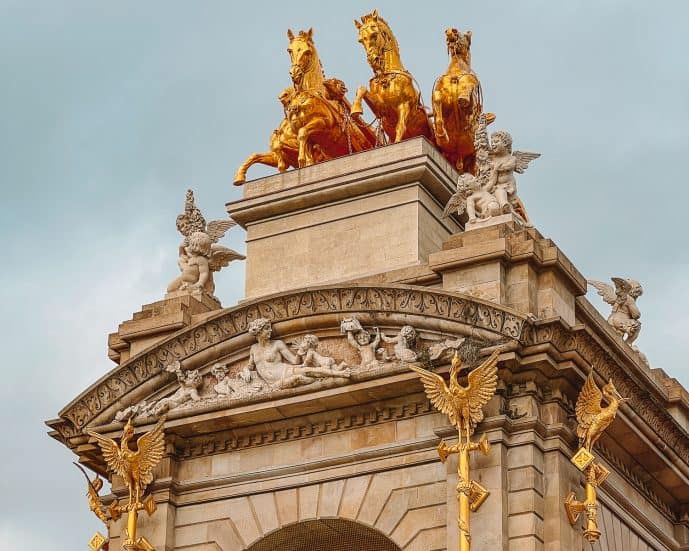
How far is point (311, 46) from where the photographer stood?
118 feet

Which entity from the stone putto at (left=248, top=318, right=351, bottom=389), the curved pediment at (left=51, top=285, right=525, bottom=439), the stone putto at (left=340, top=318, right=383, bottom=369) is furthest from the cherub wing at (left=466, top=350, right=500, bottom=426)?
the stone putto at (left=248, top=318, right=351, bottom=389)

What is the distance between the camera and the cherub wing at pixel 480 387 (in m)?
28.6

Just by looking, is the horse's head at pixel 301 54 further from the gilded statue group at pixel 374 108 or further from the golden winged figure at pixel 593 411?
the golden winged figure at pixel 593 411

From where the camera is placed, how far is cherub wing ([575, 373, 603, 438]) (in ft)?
95.8

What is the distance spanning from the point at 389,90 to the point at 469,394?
8.02 metres

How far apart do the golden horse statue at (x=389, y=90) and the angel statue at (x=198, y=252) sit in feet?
10.7

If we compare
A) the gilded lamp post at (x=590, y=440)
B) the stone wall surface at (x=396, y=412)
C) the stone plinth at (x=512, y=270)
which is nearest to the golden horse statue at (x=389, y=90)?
the stone wall surface at (x=396, y=412)

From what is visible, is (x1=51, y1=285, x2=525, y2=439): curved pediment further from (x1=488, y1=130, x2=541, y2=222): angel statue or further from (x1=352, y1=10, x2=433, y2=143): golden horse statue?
(x1=352, y1=10, x2=433, y2=143): golden horse statue

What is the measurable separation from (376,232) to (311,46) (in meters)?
4.37

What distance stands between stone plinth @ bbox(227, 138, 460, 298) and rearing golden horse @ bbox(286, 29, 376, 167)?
111cm

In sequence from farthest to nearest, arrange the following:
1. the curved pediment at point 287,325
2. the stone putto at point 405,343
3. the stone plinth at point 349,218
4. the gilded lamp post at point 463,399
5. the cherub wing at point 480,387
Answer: the stone plinth at point 349,218
the stone putto at point 405,343
the curved pediment at point 287,325
the cherub wing at point 480,387
the gilded lamp post at point 463,399

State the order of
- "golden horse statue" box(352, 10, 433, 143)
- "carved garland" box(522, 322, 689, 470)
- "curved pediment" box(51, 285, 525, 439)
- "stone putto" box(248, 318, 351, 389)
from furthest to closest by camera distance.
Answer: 1. "golden horse statue" box(352, 10, 433, 143)
2. "stone putto" box(248, 318, 351, 389)
3. "curved pediment" box(51, 285, 525, 439)
4. "carved garland" box(522, 322, 689, 470)

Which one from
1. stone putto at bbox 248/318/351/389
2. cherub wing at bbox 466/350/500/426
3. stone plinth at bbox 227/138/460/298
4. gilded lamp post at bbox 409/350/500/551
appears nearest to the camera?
gilded lamp post at bbox 409/350/500/551

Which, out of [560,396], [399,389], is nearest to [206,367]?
[399,389]
